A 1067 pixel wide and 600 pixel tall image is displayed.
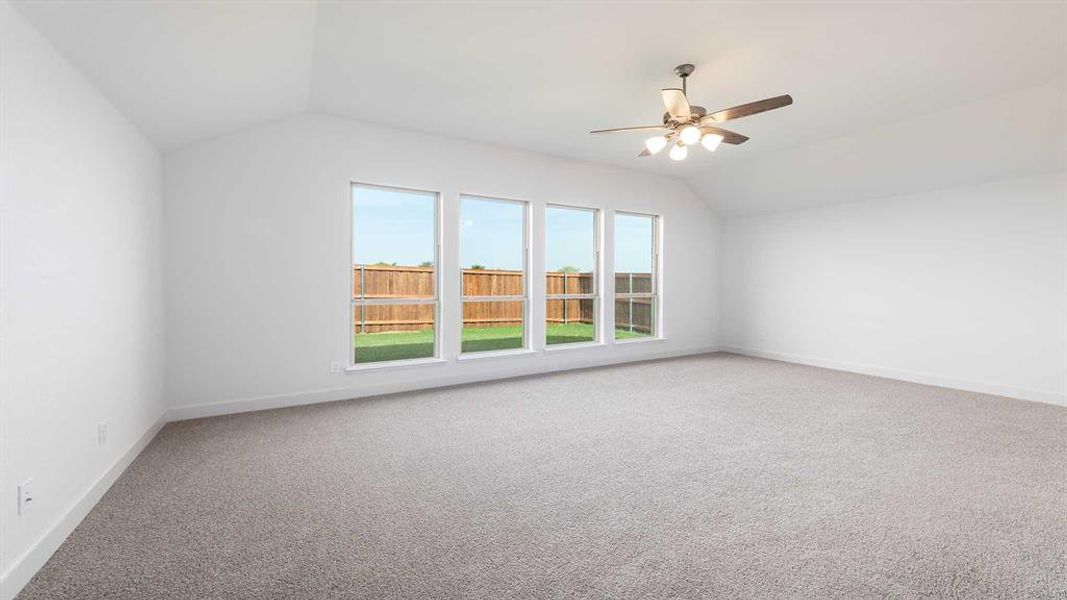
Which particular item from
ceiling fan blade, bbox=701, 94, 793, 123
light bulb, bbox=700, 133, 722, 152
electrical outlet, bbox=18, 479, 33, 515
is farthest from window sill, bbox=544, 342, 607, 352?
electrical outlet, bbox=18, 479, 33, 515

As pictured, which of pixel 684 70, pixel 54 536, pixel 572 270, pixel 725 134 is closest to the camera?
pixel 54 536

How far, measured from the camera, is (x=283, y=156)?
4223mm

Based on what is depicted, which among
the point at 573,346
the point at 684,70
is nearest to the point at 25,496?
the point at 684,70

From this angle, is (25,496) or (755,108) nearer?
(25,496)

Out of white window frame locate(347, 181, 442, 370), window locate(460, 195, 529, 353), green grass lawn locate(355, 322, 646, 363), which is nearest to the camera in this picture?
white window frame locate(347, 181, 442, 370)

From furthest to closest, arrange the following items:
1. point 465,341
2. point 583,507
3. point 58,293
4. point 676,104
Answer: point 465,341
point 676,104
point 583,507
point 58,293

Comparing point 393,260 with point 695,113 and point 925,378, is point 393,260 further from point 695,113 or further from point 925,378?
point 925,378

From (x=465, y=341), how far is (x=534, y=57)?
376 centimetres

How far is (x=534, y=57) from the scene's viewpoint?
3.29 m

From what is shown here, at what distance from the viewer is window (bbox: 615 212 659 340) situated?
22.1 feet

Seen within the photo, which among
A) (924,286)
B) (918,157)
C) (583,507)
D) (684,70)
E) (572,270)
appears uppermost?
(684,70)

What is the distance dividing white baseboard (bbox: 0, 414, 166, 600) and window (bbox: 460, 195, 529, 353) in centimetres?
326

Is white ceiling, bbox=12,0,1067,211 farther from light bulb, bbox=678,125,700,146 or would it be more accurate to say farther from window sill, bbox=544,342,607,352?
window sill, bbox=544,342,607,352

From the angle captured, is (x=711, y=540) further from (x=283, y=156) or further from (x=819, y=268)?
(x=819, y=268)
